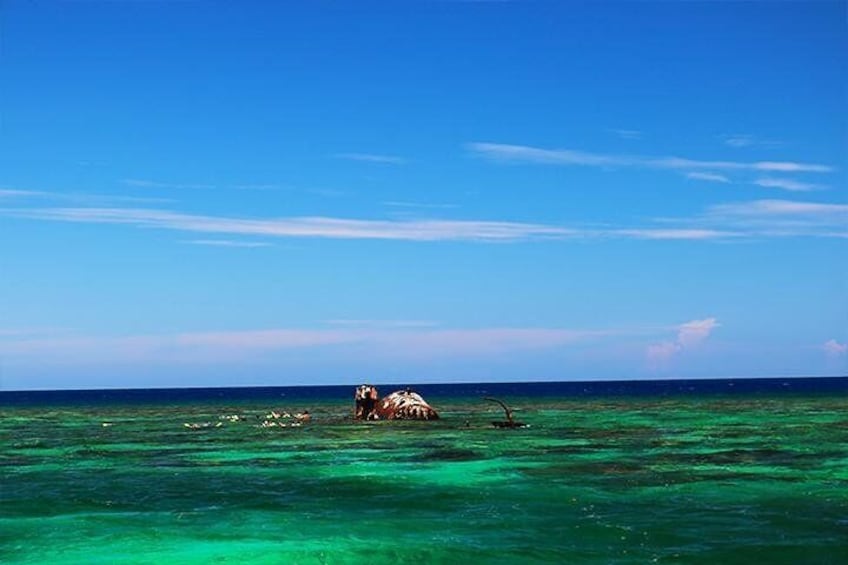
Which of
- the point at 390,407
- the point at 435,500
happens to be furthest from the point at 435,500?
the point at 390,407

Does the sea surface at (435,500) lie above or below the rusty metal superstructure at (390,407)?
below

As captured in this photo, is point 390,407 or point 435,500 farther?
point 390,407

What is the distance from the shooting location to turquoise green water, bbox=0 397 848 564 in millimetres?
19938

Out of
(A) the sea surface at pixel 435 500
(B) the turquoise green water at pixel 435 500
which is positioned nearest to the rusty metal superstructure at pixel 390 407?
(A) the sea surface at pixel 435 500

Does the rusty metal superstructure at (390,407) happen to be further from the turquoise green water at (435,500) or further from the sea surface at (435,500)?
the turquoise green water at (435,500)

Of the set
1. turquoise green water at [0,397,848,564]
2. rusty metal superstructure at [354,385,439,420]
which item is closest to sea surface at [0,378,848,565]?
turquoise green water at [0,397,848,564]

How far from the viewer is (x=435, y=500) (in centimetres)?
2623

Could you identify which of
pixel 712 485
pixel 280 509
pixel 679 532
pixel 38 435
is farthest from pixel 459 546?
pixel 38 435

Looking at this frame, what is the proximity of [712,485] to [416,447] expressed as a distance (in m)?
16.0

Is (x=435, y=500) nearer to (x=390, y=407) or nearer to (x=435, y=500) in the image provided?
(x=435, y=500)

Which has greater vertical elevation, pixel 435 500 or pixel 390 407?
pixel 390 407

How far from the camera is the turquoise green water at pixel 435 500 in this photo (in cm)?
1994

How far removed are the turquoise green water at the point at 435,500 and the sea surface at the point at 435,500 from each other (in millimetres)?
78

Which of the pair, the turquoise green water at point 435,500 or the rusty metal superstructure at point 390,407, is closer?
the turquoise green water at point 435,500
